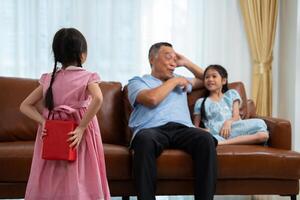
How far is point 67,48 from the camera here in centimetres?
193

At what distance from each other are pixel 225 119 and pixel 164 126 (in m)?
0.49

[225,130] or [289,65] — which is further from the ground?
[289,65]

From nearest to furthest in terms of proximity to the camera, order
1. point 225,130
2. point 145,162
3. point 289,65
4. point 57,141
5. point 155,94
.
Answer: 1. point 57,141
2. point 145,162
3. point 155,94
4. point 225,130
5. point 289,65

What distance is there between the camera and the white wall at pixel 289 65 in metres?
3.45

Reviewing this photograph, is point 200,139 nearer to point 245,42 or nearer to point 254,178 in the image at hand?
point 254,178

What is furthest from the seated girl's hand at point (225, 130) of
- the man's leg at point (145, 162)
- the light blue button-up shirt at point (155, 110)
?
the man's leg at point (145, 162)

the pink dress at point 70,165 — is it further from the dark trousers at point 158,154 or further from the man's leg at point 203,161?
the man's leg at point 203,161

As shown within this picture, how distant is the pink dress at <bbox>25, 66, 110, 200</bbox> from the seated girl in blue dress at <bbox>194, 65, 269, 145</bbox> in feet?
3.28

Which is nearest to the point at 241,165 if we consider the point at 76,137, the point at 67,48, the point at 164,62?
the point at 164,62

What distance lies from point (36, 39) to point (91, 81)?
166cm

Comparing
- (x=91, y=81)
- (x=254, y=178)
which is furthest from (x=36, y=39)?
(x=254, y=178)

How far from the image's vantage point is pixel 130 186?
237cm

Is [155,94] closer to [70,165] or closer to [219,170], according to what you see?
[219,170]

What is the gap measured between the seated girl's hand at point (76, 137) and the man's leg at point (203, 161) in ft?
2.33
